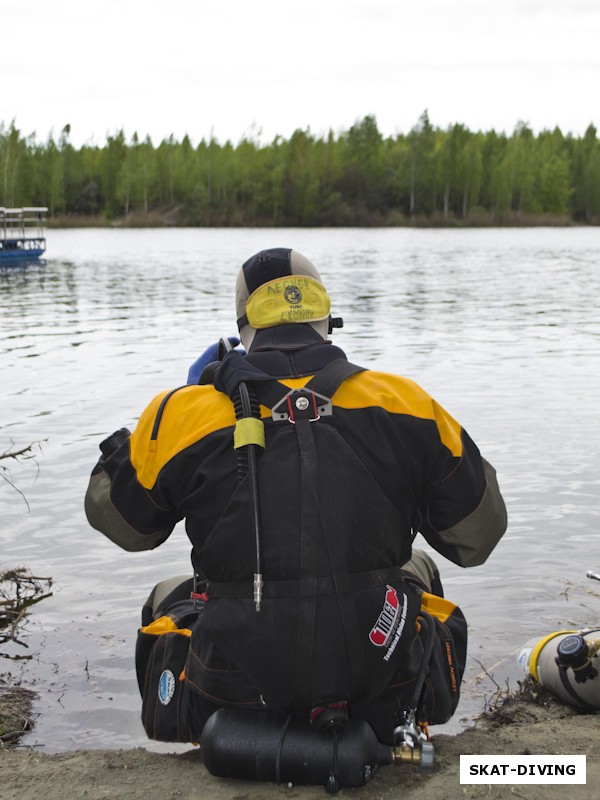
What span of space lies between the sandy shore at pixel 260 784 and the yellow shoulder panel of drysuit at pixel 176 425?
0.99 meters

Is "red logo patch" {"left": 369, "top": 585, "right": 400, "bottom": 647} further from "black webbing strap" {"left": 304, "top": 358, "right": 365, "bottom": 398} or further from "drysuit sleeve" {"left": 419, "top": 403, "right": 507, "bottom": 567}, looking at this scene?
"black webbing strap" {"left": 304, "top": 358, "right": 365, "bottom": 398}

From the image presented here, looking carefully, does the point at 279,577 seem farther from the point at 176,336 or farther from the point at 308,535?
the point at 176,336

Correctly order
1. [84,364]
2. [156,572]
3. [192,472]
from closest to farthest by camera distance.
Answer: [192,472] → [156,572] → [84,364]

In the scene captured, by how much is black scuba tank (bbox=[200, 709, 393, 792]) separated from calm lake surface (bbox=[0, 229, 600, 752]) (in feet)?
5.02

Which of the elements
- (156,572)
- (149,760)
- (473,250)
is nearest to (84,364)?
(156,572)

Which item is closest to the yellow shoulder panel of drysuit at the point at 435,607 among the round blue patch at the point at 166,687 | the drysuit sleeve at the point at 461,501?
the drysuit sleeve at the point at 461,501

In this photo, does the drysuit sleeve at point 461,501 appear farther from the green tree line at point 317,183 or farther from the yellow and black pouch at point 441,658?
the green tree line at point 317,183

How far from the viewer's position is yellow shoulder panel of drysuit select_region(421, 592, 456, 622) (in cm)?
370

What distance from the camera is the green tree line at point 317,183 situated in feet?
377

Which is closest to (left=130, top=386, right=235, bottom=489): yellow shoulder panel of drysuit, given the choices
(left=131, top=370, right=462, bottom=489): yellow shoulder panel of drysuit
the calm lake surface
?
(left=131, top=370, right=462, bottom=489): yellow shoulder panel of drysuit

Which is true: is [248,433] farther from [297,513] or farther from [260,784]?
[260,784]

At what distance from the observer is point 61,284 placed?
112ft

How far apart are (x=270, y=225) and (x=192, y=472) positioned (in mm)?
112868

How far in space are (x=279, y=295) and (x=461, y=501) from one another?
3.01 ft
